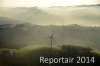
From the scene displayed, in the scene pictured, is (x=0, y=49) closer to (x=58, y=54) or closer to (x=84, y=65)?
(x=58, y=54)

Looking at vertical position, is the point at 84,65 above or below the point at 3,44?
below

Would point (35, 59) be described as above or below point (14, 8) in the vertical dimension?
below

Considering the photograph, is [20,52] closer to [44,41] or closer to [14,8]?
[44,41]

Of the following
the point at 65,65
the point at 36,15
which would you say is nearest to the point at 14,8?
the point at 36,15

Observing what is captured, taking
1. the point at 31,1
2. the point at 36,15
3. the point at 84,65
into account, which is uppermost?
the point at 31,1

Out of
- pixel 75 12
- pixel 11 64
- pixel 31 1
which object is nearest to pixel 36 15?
pixel 31 1

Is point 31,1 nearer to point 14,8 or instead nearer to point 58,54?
point 14,8

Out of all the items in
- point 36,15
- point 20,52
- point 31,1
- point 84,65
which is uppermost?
point 31,1

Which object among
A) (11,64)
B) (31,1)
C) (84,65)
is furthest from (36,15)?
(84,65)
